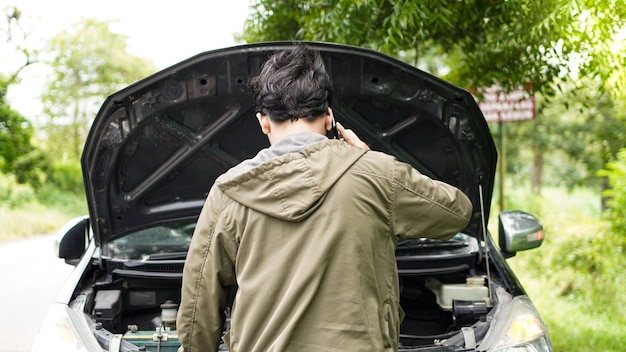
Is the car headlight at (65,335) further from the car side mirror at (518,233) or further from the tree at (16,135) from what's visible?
the tree at (16,135)

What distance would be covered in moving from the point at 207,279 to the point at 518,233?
Result: 203 cm

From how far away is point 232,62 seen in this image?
281 cm

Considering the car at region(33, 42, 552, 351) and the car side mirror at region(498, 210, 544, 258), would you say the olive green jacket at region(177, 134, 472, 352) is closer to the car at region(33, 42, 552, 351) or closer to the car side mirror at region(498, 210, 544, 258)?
the car at region(33, 42, 552, 351)

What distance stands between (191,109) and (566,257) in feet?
20.7

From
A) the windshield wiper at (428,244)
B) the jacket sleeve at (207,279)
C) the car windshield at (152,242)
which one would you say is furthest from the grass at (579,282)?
the jacket sleeve at (207,279)

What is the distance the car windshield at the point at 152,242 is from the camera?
351cm

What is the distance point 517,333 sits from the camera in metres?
2.72

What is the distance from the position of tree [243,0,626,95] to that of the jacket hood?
2.66 metres

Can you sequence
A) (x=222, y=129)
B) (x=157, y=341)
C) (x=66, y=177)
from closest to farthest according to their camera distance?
1. (x=157, y=341)
2. (x=222, y=129)
3. (x=66, y=177)

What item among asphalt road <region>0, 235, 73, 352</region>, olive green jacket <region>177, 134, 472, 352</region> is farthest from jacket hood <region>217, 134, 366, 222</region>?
asphalt road <region>0, 235, 73, 352</region>

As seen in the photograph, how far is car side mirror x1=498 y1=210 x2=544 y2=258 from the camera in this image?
11.1ft

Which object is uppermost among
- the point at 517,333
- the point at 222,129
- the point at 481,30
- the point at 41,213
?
the point at 481,30

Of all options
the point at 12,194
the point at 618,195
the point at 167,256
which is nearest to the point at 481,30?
the point at 618,195

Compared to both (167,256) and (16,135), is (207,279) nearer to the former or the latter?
(167,256)
